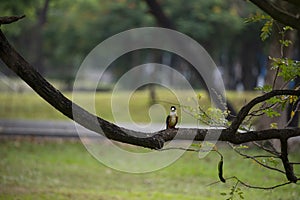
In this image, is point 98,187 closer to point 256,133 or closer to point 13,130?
point 256,133

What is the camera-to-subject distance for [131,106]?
24.3m

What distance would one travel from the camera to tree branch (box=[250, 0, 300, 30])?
15.7ft

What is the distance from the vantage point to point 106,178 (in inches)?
425

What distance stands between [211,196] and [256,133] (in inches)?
153

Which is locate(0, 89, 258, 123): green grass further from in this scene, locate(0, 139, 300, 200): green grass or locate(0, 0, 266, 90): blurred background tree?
locate(0, 139, 300, 200): green grass

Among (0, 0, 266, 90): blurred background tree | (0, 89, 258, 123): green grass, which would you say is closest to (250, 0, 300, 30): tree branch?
(0, 0, 266, 90): blurred background tree

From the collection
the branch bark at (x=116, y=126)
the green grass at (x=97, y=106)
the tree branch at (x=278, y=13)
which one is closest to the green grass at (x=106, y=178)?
the branch bark at (x=116, y=126)

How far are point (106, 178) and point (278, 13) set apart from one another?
21.7 ft

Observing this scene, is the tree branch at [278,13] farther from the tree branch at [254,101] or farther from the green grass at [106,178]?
the green grass at [106,178]

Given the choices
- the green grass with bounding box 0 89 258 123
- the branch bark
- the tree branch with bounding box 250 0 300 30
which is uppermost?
the green grass with bounding box 0 89 258 123

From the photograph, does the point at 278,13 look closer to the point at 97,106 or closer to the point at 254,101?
the point at 254,101

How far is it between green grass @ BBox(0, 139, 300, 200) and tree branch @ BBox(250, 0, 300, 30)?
3.76 metres

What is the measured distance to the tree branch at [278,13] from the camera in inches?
188

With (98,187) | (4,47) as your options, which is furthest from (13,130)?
(4,47)
